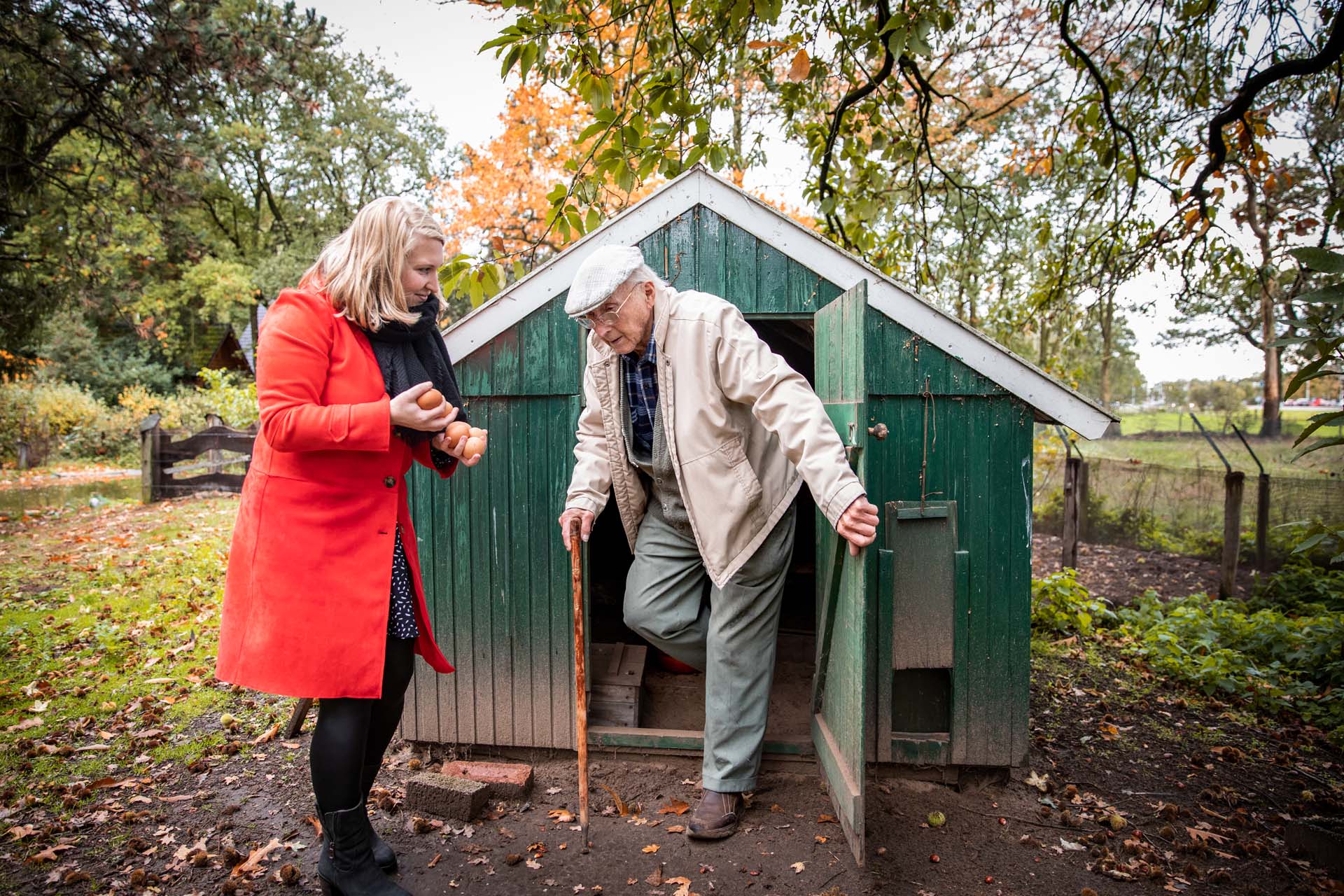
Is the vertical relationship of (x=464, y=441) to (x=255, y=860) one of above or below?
above

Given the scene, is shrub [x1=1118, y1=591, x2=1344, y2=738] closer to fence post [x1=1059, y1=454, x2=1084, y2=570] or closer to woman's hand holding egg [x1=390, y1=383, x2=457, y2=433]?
fence post [x1=1059, y1=454, x2=1084, y2=570]

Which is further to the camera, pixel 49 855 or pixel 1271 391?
pixel 1271 391

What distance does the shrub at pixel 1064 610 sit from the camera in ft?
21.1

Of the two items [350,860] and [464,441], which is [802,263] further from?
[350,860]

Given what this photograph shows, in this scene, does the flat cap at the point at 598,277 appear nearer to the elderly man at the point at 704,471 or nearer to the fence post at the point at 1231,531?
the elderly man at the point at 704,471

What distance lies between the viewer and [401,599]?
99.3 inches

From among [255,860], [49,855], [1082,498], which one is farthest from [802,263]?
[1082,498]

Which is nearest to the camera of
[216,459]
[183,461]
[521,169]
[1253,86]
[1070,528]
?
[1253,86]

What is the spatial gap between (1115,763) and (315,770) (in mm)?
3977

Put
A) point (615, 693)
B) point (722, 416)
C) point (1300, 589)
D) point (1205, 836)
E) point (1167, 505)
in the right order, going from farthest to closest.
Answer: point (1167, 505) < point (1300, 589) < point (615, 693) < point (1205, 836) < point (722, 416)

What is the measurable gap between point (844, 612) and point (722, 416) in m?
0.93

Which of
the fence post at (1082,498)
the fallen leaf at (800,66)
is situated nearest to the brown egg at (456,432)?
the fallen leaf at (800,66)

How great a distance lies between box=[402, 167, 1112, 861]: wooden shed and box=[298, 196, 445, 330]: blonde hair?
1.29m

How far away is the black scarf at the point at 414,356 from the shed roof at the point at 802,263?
3.45 feet
